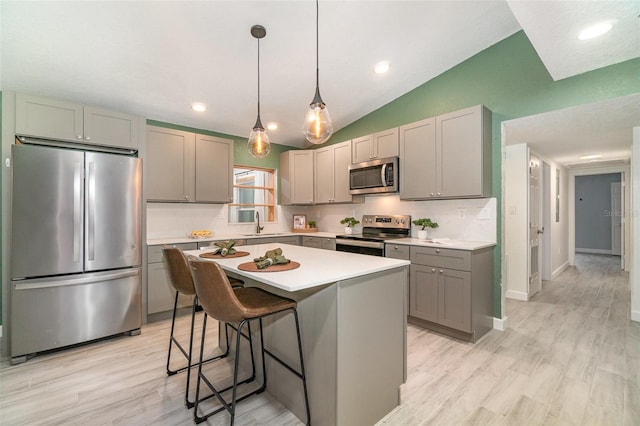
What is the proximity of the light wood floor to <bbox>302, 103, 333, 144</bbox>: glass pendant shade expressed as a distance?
1.95 meters

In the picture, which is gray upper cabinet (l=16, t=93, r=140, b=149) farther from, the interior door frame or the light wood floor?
the interior door frame

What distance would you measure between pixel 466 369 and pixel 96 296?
11.4 ft

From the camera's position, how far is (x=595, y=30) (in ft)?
6.48

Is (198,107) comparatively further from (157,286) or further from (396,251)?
(396,251)

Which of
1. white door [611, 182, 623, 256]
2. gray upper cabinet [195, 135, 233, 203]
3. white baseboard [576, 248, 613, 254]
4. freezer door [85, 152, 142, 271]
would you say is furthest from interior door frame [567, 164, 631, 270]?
freezer door [85, 152, 142, 271]

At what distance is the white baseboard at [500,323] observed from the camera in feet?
10.0

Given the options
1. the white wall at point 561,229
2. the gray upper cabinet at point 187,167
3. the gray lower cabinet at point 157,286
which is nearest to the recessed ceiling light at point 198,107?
the gray upper cabinet at point 187,167

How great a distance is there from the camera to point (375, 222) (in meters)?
4.21

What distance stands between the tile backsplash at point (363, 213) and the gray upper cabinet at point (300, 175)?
46 cm

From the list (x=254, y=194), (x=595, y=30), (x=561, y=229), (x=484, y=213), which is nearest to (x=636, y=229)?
(x=484, y=213)

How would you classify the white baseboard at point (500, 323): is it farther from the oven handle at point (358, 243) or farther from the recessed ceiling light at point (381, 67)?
the recessed ceiling light at point (381, 67)

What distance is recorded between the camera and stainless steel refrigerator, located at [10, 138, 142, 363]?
2475 mm

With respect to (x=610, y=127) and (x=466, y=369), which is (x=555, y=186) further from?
(x=466, y=369)

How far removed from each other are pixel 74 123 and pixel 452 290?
4.16m
